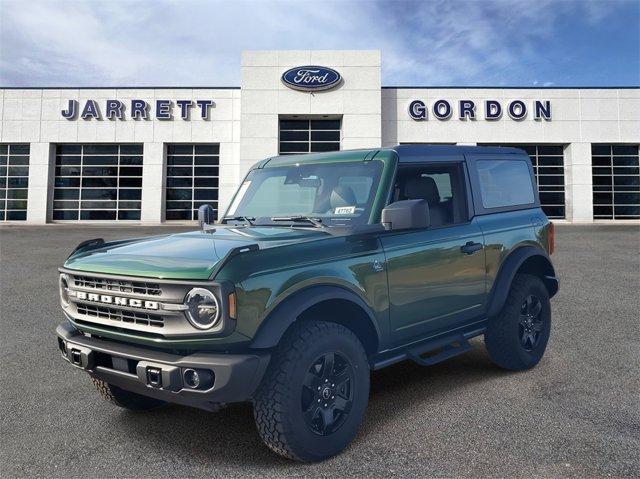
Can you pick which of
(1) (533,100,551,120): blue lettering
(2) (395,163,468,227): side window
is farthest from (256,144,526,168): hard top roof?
(1) (533,100,551,120): blue lettering

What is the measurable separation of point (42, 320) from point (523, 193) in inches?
259

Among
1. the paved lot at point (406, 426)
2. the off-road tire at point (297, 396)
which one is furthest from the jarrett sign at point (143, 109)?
the off-road tire at point (297, 396)

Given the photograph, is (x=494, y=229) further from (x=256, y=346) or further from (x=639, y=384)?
(x=256, y=346)

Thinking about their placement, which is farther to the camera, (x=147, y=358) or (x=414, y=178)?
(x=414, y=178)

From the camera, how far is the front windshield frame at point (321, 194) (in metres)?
3.43

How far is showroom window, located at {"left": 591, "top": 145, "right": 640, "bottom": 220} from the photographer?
2670cm

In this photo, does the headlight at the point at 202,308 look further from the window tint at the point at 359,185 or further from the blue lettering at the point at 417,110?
the blue lettering at the point at 417,110

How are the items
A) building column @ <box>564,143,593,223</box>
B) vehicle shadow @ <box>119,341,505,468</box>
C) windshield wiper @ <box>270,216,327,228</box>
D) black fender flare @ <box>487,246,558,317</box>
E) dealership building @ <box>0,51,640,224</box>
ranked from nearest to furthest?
vehicle shadow @ <box>119,341,505,468</box>
windshield wiper @ <box>270,216,327,228</box>
black fender flare @ <box>487,246,558,317</box>
dealership building @ <box>0,51,640,224</box>
building column @ <box>564,143,593,223</box>

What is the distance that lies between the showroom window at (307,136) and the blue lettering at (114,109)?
893cm

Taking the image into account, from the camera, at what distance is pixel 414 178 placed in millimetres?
3951

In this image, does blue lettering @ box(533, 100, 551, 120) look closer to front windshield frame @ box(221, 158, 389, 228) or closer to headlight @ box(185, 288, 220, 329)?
front windshield frame @ box(221, 158, 389, 228)

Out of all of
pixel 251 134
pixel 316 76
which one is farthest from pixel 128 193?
pixel 316 76

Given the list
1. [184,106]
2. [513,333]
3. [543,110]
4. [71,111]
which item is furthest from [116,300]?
[543,110]

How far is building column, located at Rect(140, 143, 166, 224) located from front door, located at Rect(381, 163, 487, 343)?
24.0 meters
